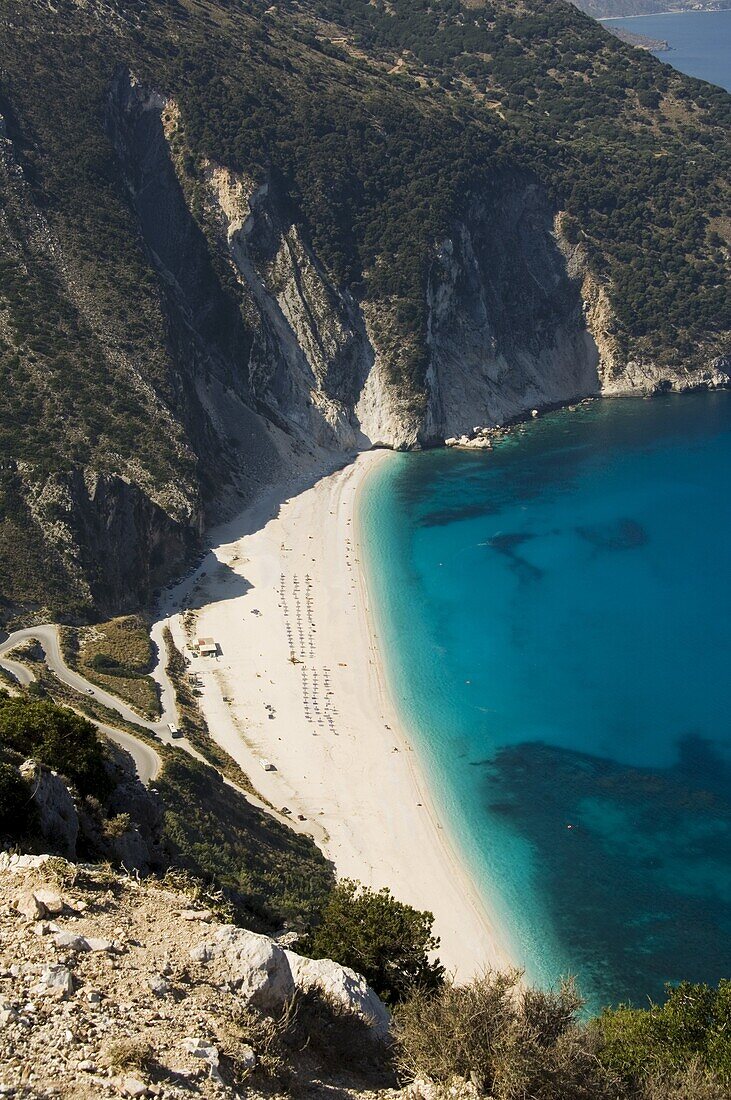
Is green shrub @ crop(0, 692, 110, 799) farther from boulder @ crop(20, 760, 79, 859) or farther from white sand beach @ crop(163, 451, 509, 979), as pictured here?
white sand beach @ crop(163, 451, 509, 979)

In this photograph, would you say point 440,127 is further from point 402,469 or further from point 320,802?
point 320,802

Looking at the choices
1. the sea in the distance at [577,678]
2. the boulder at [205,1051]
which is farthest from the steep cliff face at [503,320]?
the boulder at [205,1051]

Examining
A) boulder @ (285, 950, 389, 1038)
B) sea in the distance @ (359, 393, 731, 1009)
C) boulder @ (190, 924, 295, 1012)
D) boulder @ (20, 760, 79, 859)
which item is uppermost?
boulder @ (20, 760, 79, 859)

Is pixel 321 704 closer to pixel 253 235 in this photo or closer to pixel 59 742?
pixel 59 742

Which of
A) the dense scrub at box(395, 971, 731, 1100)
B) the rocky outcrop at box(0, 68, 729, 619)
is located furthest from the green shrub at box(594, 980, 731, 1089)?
the rocky outcrop at box(0, 68, 729, 619)

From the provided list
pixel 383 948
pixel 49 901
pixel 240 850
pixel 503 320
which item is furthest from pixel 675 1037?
pixel 503 320
